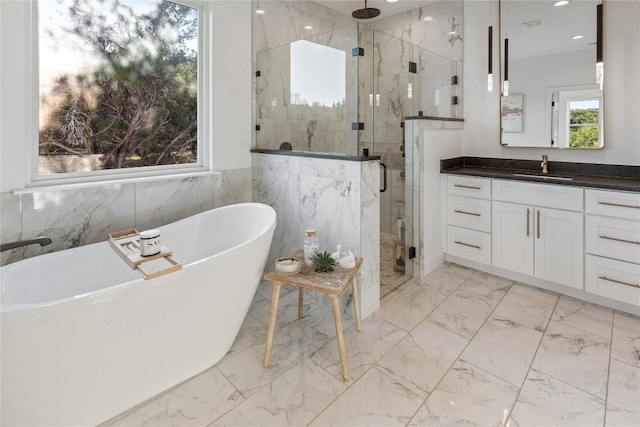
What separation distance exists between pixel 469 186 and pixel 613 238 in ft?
3.65

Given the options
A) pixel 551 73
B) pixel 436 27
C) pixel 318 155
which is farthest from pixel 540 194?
pixel 436 27

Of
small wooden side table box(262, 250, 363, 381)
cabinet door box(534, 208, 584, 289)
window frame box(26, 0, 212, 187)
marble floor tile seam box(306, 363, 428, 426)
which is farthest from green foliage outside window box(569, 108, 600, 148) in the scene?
window frame box(26, 0, 212, 187)

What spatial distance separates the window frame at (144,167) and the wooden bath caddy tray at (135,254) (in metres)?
0.51

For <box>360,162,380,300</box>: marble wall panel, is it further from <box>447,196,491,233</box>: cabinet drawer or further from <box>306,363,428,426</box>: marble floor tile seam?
<box>447,196,491,233</box>: cabinet drawer

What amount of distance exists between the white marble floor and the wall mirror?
148 cm

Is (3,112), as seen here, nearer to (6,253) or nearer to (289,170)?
(6,253)

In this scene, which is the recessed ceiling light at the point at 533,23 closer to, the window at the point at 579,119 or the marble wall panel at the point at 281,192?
the window at the point at 579,119

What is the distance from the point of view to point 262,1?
10.5 ft

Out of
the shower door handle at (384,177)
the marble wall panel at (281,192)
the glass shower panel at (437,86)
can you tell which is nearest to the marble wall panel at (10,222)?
the marble wall panel at (281,192)

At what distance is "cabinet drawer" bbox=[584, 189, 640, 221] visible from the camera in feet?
7.94

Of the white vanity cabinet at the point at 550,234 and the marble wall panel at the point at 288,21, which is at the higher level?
the marble wall panel at the point at 288,21

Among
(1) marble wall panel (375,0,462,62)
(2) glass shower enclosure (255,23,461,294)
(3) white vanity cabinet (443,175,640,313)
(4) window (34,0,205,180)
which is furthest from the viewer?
(1) marble wall panel (375,0,462,62)

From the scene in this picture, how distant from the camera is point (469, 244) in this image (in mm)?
3367

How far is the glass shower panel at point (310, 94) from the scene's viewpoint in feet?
8.78
